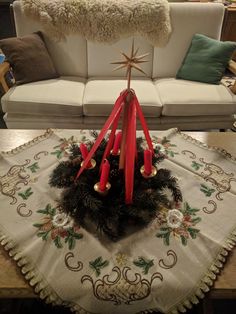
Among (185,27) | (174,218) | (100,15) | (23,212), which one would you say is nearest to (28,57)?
(100,15)

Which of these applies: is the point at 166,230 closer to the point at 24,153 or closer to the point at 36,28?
the point at 24,153

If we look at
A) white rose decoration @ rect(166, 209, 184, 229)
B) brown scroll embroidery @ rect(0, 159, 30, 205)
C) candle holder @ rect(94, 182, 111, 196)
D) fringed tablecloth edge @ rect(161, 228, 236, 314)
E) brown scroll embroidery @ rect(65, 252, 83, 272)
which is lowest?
fringed tablecloth edge @ rect(161, 228, 236, 314)

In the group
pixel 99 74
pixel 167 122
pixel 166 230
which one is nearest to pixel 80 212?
pixel 166 230

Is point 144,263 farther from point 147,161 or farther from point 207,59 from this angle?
point 207,59

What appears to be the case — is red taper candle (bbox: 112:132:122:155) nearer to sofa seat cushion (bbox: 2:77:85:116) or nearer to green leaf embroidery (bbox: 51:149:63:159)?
green leaf embroidery (bbox: 51:149:63:159)

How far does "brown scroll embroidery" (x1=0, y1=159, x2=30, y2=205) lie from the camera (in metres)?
1.00

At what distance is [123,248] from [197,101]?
1395 millimetres

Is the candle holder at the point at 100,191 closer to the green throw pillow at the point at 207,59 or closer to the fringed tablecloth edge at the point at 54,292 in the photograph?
the fringed tablecloth edge at the point at 54,292

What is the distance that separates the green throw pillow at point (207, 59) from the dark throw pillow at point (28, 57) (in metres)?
1.11

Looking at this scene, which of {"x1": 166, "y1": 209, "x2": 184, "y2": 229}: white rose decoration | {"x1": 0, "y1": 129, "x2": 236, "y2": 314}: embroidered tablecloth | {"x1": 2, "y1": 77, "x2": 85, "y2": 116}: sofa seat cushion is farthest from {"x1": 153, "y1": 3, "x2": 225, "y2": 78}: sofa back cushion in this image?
{"x1": 166, "y1": 209, "x2": 184, "y2": 229}: white rose decoration

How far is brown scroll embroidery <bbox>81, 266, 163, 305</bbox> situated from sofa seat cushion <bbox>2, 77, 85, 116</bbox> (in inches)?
53.2

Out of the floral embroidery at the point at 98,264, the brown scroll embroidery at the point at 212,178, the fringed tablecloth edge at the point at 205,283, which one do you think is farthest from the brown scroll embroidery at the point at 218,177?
the floral embroidery at the point at 98,264

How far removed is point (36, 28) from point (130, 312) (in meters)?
2.14

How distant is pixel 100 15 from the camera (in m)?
2.02
